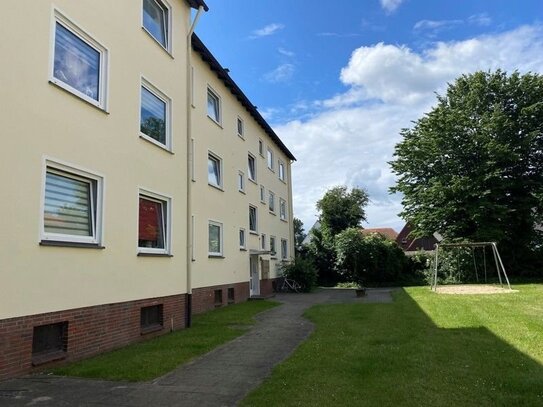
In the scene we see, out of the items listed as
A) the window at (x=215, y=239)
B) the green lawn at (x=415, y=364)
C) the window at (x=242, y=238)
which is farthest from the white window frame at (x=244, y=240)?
the green lawn at (x=415, y=364)

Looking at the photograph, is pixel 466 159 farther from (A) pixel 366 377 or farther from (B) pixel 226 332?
(A) pixel 366 377

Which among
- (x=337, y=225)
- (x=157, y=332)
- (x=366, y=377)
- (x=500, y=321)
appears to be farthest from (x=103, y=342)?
(x=337, y=225)

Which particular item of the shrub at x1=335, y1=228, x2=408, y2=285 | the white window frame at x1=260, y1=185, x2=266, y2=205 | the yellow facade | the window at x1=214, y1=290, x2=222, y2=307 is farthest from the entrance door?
the shrub at x1=335, y1=228, x2=408, y2=285

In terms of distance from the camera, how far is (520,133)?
29.6 metres

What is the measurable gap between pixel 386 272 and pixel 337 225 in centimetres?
1212

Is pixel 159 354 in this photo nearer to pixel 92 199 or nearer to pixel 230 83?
pixel 92 199

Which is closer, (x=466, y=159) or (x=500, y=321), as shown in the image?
(x=500, y=321)

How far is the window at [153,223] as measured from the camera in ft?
36.0

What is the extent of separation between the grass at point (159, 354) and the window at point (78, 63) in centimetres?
474

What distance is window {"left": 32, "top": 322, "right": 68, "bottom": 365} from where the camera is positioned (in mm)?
7367

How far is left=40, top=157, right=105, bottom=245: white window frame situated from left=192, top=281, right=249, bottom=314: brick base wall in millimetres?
6290

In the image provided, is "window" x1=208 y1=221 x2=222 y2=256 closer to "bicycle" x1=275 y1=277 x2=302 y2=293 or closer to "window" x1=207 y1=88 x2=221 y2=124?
"window" x1=207 y1=88 x2=221 y2=124

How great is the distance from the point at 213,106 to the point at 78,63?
400 inches

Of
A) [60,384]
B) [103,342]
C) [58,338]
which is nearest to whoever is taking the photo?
[60,384]
